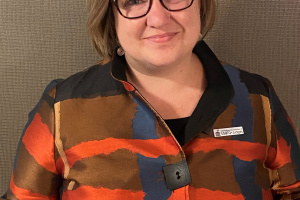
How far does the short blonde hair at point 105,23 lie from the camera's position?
3.25 ft

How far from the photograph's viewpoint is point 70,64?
1312 mm

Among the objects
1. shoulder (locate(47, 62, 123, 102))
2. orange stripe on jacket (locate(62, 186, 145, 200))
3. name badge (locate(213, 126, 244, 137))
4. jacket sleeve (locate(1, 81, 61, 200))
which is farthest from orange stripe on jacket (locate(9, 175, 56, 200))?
name badge (locate(213, 126, 244, 137))

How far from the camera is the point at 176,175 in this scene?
3.15 feet

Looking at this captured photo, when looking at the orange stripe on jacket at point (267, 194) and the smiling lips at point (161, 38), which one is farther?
the orange stripe on jacket at point (267, 194)

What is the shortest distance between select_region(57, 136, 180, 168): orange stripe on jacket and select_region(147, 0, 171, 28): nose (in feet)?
0.84

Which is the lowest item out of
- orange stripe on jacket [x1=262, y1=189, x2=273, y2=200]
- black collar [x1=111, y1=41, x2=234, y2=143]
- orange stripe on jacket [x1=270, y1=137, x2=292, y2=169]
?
orange stripe on jacket [x1=262, y1=189, x2=273, y2=200]

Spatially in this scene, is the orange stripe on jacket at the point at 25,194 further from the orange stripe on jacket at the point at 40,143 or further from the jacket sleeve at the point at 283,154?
the jacket sleeve at the point at 283,154

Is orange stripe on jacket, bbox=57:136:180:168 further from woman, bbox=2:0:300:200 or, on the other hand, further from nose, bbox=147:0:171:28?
nose, bbox=147:0:171:28

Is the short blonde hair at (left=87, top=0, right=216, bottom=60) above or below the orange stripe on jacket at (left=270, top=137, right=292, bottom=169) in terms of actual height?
above

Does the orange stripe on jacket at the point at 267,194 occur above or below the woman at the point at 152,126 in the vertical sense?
below

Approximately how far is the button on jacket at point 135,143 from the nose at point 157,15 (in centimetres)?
17

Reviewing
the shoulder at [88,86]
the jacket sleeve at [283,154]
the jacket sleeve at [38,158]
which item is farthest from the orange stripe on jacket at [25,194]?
the jacket sleeve at [283,154]

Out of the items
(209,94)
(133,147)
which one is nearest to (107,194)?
(133,147)

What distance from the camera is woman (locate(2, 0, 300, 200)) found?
3.10ft
